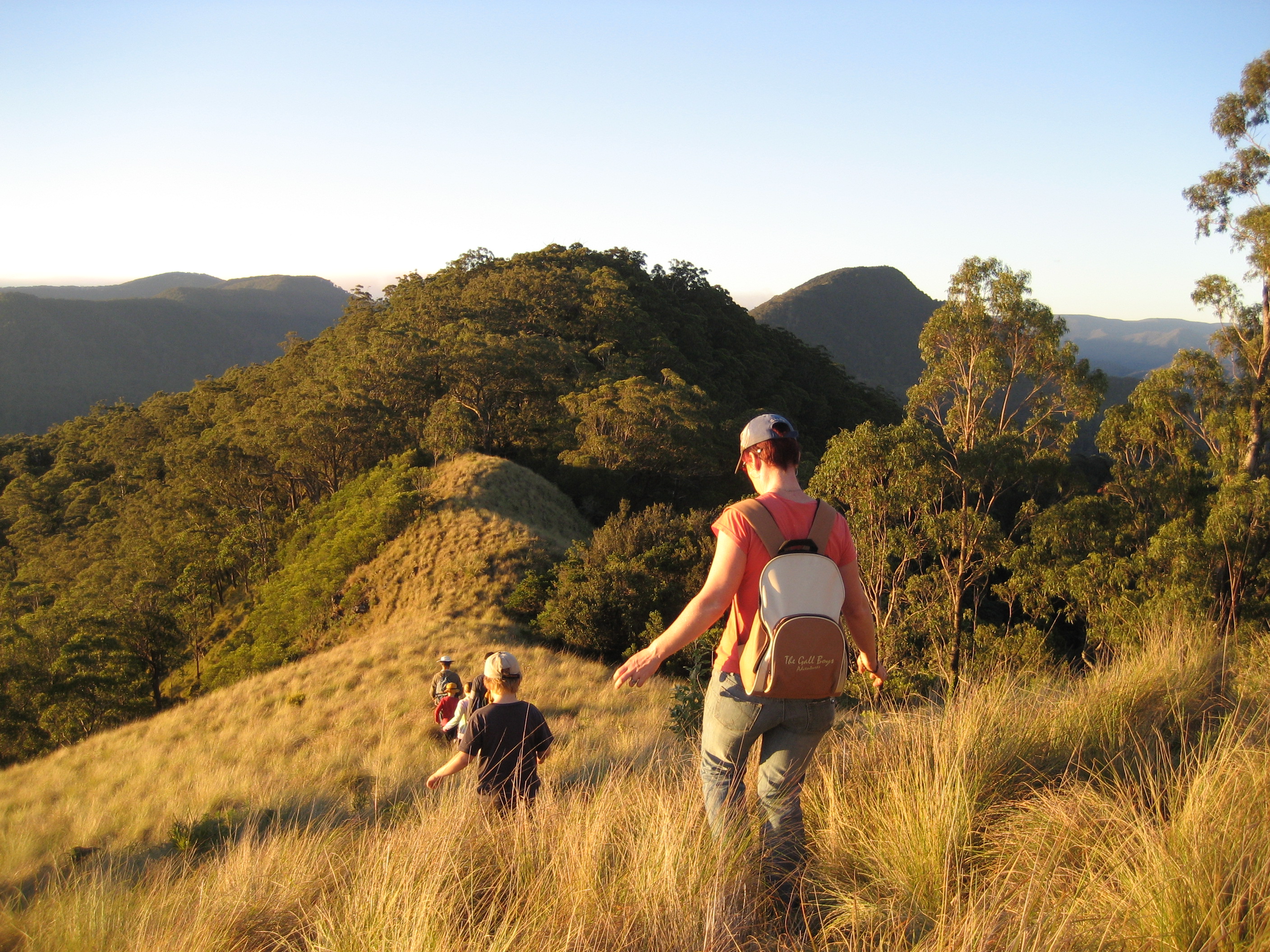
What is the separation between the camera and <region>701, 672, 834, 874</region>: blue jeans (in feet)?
8.19

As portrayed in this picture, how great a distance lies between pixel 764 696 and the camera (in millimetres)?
2465

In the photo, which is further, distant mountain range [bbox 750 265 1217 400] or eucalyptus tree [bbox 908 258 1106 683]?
distant mountain range [bbox 750 265 1217 400]

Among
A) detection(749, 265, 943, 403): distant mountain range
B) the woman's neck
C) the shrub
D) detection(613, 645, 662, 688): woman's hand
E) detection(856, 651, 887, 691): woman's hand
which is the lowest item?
the shrub

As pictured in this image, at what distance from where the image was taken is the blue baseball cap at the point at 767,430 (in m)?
2.63

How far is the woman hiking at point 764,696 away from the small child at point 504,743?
1239 millimetres

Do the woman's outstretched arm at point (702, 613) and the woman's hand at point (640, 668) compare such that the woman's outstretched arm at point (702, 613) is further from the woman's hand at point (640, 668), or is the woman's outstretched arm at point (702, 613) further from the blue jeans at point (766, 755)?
the blue jeans at point (766, 755)

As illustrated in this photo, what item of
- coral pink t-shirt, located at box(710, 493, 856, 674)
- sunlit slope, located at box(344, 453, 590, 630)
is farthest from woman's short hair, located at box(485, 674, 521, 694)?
sunlit slope, located at box(344, 453, 590, 630)

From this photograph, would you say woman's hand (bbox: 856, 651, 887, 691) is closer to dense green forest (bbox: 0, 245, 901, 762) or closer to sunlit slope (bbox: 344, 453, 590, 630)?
sunlit slope (bbox: 344, 453, 590, 630)

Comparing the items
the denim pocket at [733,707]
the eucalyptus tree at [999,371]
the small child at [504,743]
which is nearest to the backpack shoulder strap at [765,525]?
the denim pocket at [733,707]

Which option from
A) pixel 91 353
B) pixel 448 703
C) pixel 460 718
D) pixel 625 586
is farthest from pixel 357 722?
pixel 91 353

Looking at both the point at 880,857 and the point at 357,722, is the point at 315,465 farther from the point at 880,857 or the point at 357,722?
the point at 880,857

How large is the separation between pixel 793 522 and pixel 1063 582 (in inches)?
562

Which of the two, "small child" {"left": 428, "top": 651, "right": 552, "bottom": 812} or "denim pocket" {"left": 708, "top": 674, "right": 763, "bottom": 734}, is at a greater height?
"denim pocket" {"left": 708, "top": 674, "right": 763, "bottom": 734}

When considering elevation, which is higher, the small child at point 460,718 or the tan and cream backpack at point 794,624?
the tan and cream backpack at point 794,624
